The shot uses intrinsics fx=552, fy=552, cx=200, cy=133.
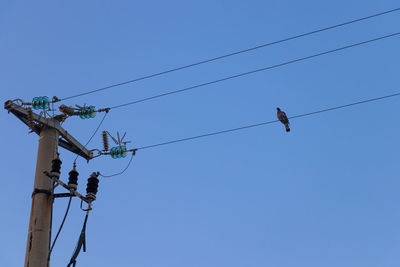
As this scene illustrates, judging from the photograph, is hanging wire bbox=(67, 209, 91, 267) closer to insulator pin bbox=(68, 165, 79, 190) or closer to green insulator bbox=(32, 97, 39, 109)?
insulator pin bbox=(68, 165, 79, 190)

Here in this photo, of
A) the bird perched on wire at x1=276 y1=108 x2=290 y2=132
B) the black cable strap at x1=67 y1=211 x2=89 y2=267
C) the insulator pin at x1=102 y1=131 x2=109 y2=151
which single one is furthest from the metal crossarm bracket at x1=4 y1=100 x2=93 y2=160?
the bird perched on wire at x1=276 y1=108 x2=290 y2=132

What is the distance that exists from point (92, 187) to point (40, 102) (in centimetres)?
345

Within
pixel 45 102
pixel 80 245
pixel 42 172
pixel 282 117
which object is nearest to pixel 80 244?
pixel 80 245

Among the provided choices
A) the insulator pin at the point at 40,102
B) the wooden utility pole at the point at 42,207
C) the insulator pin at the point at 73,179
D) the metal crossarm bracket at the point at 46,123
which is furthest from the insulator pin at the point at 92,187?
the insulator pin at the point at 40,102

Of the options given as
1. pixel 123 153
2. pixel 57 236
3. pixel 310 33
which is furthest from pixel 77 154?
pixel 310 33

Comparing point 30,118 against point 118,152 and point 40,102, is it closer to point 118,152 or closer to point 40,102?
point 40,102

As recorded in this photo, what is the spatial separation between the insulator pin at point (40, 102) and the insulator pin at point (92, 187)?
307 cm

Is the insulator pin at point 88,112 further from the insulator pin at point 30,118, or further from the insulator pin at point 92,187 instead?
the insulator pin at point 92,187

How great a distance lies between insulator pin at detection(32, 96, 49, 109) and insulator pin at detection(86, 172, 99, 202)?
3.07 metres

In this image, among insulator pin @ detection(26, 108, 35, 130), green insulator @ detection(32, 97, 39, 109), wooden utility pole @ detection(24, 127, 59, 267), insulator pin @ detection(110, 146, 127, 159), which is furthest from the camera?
insulator pin @ detection(110, 146, 127, 159)

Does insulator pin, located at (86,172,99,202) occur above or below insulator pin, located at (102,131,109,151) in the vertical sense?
below

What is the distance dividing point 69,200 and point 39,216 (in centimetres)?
77

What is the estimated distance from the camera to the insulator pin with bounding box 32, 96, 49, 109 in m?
15.1

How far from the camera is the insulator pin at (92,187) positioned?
13125 millimetres
